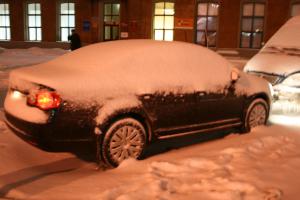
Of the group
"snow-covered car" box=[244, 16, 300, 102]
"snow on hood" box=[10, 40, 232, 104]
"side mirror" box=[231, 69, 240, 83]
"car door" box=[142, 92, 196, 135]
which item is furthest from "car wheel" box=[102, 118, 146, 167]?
"snow-covered car" box=[244, 16, 300, 102]

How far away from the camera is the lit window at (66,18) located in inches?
1074

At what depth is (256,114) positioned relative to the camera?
7.55 meters

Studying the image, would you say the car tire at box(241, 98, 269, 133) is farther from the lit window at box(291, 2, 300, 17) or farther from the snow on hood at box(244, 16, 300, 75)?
the lit window at box(291, 2, 300, 17)

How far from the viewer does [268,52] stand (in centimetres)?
1025

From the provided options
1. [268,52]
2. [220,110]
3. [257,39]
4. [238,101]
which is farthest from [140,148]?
[257,39]

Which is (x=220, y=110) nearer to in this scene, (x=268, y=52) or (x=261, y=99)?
(x=261, y=99)

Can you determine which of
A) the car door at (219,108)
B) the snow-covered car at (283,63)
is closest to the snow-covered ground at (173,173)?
the car door at (219,108)

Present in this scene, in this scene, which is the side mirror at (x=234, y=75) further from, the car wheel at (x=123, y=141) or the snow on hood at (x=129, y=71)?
the car wheel at (x=123, y=141)

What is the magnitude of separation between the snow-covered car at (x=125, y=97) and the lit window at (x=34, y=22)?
22.4m

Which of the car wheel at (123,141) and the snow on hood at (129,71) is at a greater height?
the snow on hood at (129,71)

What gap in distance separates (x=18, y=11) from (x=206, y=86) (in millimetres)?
24013

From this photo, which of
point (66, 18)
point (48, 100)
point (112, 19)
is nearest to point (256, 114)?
point (48, 100)

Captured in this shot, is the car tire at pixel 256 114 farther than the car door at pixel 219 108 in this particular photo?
Yes

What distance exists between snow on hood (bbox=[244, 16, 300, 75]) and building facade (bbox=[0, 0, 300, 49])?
1274cm
